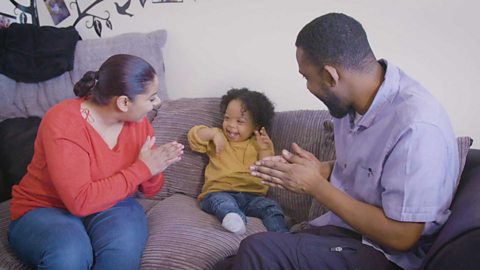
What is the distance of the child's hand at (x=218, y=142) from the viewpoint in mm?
1752

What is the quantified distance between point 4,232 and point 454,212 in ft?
4.84

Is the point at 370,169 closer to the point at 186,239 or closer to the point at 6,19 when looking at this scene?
the point at 186,239

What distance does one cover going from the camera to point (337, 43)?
3.42 ft

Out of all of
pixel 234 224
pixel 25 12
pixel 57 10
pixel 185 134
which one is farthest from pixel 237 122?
pixel 25 12

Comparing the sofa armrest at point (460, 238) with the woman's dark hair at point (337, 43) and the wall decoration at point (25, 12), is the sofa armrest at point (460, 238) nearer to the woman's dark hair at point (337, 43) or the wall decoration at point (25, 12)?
the woman's dark hair at point (337, 43)

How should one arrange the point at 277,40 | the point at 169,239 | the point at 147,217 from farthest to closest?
the point at 277,40 → the point at 147,217 → the point at 169,239

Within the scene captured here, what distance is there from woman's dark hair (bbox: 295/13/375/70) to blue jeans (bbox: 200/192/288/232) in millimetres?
712

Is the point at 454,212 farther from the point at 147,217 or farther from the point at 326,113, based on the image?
the point at 147,217

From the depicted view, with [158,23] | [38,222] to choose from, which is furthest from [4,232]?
[158,23]

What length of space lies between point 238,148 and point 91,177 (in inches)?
26.6

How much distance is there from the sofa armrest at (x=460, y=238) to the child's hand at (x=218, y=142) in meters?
0.96

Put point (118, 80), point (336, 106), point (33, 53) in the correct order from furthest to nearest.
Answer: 1. point (33, 53)
2. point (118, 80)
3. point (336, 106)

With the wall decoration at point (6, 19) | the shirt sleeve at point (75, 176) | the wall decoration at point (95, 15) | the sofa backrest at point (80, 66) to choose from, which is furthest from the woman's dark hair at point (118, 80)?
the wall decoration at point (6, 19)

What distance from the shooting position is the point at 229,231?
146 centimetres
